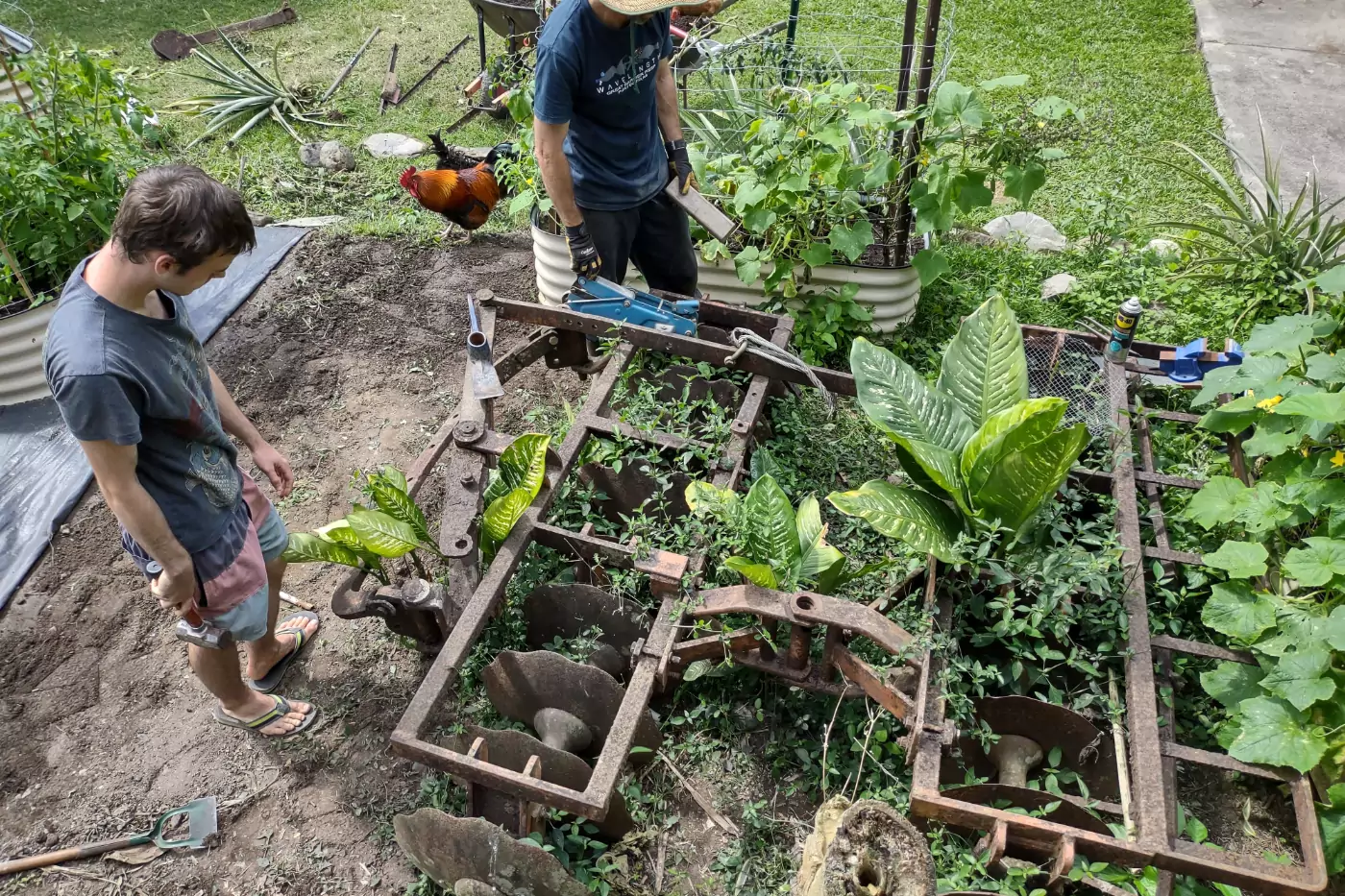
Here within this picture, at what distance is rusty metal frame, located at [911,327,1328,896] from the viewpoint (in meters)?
2.04

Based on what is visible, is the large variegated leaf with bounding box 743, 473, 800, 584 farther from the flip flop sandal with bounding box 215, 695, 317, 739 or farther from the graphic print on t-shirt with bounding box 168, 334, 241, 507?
the flip flop sandal with bounding box 215, 695, 317, 739

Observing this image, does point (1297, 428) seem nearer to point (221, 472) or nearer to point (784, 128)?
point (784, 128)

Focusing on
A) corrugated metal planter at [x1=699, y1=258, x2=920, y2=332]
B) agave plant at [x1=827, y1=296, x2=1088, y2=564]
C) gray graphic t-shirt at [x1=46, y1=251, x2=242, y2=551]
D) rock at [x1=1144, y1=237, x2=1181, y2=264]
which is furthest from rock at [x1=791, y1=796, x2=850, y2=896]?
rock at [x1=1144, y1=237, x2=1181, y2=264]

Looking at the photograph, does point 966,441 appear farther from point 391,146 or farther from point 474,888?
point 391,146

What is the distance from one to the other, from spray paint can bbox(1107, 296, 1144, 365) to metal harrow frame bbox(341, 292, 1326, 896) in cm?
5

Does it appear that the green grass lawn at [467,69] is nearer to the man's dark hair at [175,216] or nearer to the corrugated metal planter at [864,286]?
the corrugated metal planter at [864,286]

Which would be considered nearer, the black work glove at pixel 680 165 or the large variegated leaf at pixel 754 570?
the large variegated leaf at pixel 754 570

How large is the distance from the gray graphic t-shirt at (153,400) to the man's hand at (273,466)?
152 mm

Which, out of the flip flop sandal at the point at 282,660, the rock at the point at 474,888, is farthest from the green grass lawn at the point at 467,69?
the rock at the point at 474,888

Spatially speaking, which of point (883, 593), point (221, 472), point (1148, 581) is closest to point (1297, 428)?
point (1148, 581)

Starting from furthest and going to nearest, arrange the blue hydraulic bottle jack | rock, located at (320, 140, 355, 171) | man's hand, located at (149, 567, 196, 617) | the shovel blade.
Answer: rock, located at (320, 140, 355, 171) < the blue hydraulic bottle jack < the shovel blade < man's hand, located at (149, 567, 196, 617)

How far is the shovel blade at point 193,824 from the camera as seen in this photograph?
268cm

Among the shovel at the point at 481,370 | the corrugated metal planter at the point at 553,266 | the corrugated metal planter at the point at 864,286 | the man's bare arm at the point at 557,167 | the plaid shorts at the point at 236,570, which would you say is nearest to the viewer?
the plaid shorts at the point at 236,570

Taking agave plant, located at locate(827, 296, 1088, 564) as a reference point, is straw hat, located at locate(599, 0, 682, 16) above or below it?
above
